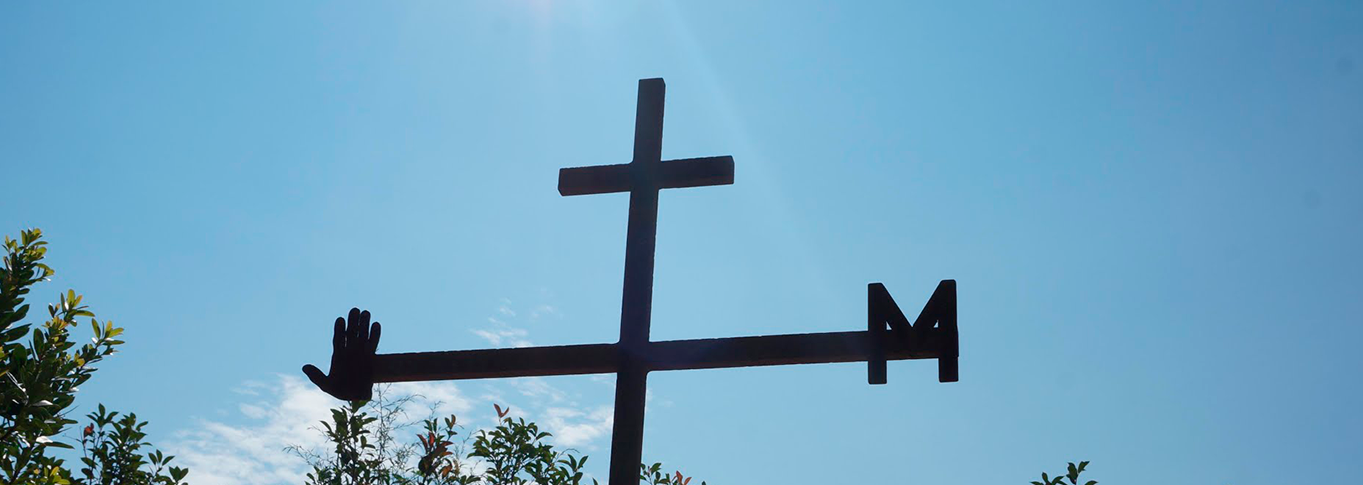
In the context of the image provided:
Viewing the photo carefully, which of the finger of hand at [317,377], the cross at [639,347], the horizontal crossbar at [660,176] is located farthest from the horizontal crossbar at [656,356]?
the horizontal crossbar at [660,176]

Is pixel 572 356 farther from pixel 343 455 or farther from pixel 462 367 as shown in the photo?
pixel 343 455

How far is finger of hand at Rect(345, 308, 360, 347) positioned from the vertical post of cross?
1.44m

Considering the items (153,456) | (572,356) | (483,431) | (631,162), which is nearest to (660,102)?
(631,162)

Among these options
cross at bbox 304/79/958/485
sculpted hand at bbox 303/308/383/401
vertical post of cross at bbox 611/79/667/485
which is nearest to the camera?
cross at bbox 304/79/958/485

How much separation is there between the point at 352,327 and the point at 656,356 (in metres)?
1.68

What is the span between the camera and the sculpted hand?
5.55 m

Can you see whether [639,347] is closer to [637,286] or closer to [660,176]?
[637,286]

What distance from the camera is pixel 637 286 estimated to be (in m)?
5.46

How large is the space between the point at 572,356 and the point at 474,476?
118 inches

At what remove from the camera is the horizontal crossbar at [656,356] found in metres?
5.03

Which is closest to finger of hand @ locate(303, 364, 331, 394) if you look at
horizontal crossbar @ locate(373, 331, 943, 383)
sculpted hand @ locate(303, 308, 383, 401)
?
sculpted hand @ locate(303, 308, 383, 401)

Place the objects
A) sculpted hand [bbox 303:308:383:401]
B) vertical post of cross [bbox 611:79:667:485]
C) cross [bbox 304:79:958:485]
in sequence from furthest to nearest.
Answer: sculpted hand [bbox 303:308:383:401] < vertical post of cross [bbox 611:79:667:485] < cross [bbox 304:79:958:485]

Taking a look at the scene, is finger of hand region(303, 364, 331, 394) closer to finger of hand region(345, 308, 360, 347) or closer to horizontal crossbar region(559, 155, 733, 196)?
finger of hand region(345, 308, 360, 347)

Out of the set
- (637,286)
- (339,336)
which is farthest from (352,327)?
(637,286)
